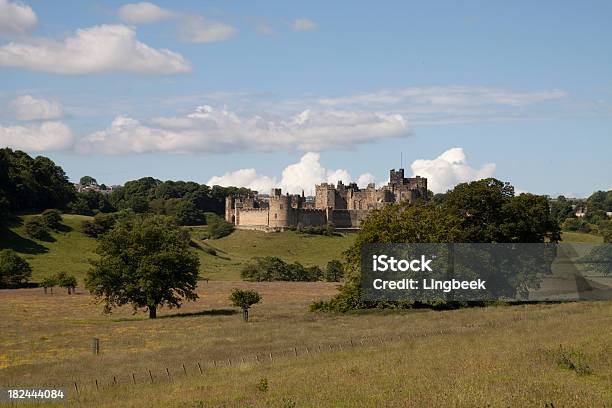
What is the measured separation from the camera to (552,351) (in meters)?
24.0

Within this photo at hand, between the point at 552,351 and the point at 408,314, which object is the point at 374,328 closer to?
the point at 408,314

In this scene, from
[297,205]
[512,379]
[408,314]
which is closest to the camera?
[512,379]

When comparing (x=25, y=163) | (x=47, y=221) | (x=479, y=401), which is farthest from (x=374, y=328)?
(x=25, y=163)

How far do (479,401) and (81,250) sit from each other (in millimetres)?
96510

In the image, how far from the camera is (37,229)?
359ft

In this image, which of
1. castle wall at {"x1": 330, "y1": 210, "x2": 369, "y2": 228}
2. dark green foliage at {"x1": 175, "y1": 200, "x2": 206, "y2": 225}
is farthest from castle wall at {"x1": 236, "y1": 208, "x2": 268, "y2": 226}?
castle wall at {"x1": 330, "y1": 210, "x2": 369, "y2": 228}

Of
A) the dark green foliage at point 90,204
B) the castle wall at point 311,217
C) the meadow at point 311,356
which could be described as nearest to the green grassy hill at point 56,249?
the meadow at point 311,356

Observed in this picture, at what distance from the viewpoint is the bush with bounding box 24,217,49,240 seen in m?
109

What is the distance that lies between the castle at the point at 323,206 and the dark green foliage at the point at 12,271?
3029 inches

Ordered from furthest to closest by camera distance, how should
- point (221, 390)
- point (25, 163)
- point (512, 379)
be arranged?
point (25, 163) → point (221, 390) → point (512, 379)

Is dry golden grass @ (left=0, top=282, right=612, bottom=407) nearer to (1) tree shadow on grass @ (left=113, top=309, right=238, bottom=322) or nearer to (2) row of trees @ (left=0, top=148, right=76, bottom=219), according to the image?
A: (1) tree shadow on grass @ (left=113, top=309, right=238, bottom=322)

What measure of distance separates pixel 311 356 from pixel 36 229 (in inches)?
3495

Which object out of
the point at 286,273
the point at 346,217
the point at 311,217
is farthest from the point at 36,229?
the point at 346,217

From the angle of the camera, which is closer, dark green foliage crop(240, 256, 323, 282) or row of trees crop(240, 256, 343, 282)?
dark green foliage crop(240, 256, 323, 282)
